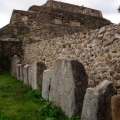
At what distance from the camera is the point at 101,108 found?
11.2ft

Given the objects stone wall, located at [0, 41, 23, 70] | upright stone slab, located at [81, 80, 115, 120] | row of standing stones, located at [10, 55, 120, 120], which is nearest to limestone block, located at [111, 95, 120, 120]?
row of standing stones, located at [10, 55, 120, 120]

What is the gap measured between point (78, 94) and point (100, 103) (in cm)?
80

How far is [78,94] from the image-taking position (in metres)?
4.15

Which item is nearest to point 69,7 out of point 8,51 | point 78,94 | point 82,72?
point 8,51

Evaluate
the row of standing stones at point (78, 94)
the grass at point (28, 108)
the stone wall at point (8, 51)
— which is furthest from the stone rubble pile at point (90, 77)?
the stone wall at point (8, 51)

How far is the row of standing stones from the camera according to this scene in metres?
3.41

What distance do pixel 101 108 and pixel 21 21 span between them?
39.2 feet

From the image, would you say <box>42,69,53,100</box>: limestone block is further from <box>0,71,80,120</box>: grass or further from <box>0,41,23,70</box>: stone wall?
<box>0,41,23,70</box>: stone wall

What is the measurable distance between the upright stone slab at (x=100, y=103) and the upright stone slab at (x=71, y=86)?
57 centimetres

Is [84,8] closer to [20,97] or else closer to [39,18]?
[39,18]

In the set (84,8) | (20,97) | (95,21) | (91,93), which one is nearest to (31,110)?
(20,97)

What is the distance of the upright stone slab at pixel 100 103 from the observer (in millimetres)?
3402

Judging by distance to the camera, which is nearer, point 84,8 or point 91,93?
point 91,93

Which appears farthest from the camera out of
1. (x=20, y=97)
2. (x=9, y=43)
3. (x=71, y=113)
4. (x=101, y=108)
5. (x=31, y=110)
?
(x=9, y=43)
